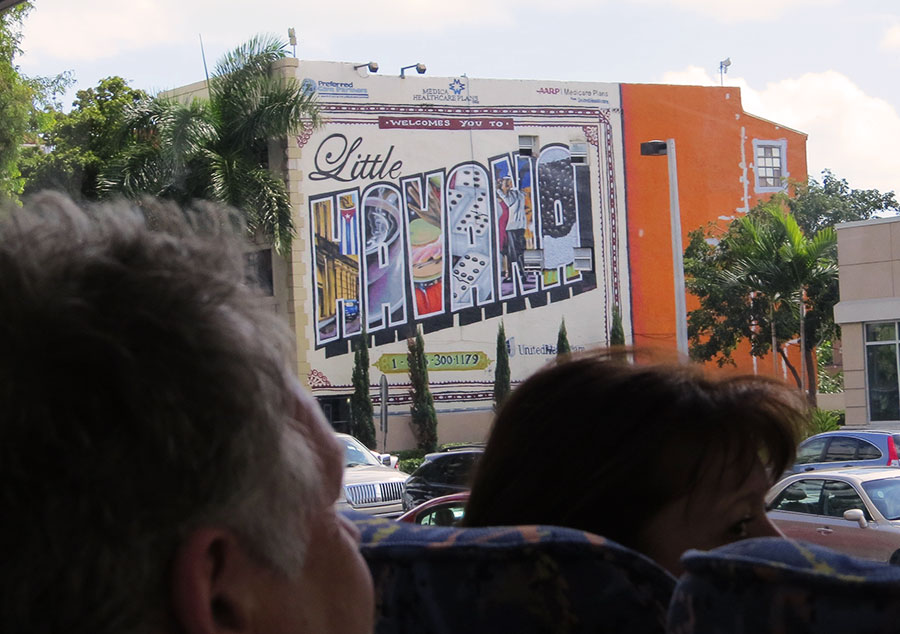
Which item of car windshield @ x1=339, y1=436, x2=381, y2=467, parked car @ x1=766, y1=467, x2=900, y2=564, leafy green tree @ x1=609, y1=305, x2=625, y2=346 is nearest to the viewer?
parked car @ x1=766, y1=467, x2=900, y2=564

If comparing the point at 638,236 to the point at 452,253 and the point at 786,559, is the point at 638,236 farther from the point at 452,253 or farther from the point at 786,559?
the point at 786,559

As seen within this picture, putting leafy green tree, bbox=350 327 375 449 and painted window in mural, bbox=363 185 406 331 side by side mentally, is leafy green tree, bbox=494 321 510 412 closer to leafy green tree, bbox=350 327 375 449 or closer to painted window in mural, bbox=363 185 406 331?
painted window in mural, bbox=363 185 406 331

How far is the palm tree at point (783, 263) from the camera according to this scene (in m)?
27.3

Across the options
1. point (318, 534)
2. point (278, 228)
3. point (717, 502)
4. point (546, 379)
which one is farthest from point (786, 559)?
point (278, 228)

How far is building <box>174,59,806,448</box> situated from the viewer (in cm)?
3053

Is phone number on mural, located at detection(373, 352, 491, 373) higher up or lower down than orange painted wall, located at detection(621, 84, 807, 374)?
lower down

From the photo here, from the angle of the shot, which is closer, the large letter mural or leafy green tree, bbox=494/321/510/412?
leafy green tree, bbox=494/321/510/412

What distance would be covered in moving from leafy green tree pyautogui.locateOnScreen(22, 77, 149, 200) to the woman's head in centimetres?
2897

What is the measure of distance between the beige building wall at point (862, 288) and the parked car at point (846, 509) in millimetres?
13875

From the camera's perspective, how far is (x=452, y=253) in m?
31.7

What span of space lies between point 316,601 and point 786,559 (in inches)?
16.0

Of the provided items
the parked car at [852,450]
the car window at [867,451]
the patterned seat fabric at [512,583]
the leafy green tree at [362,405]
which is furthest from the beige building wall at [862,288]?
the patterned seat fabric at [512,583]

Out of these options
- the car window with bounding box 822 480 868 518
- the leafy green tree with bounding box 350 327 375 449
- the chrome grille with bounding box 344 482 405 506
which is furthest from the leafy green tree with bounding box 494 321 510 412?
the car window with bounding box 822 480 868 518

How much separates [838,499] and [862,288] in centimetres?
1486
